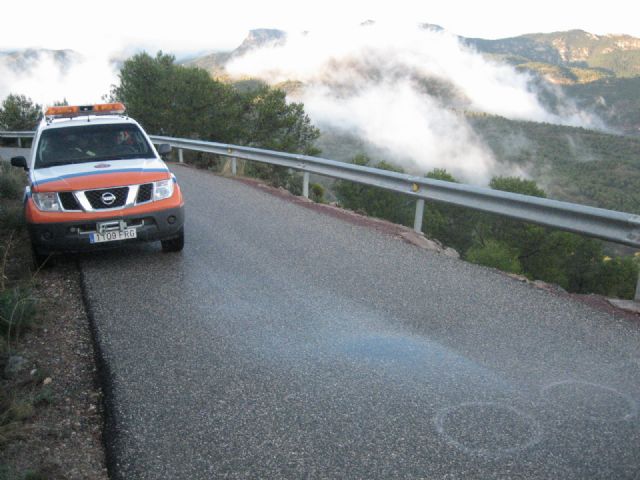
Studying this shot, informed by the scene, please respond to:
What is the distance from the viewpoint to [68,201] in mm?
6617

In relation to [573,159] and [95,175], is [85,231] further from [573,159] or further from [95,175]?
[573,159]

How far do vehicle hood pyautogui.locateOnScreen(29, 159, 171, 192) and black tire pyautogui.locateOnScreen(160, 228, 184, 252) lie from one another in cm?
79

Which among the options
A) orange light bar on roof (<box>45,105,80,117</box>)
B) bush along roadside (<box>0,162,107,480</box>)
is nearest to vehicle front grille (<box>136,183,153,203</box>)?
bush along roadside (<box>0,162,107,480</box>)

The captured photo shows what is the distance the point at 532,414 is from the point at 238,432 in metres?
1.77

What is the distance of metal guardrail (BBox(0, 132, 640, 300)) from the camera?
19.1 ft

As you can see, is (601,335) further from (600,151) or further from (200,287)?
(600,151)

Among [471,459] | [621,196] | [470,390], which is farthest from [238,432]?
[621,196]

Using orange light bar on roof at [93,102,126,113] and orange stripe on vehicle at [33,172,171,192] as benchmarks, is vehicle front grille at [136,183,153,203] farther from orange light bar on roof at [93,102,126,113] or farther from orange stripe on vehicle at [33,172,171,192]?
orange light bar on roof at [93,102,126,113]

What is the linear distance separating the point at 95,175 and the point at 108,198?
1.31 feet

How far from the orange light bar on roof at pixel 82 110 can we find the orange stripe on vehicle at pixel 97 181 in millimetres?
2536

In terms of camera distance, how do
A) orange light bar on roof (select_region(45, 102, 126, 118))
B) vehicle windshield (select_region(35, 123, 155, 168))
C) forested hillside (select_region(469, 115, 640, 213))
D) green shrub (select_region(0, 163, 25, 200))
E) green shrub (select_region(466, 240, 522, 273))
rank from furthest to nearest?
forested hillside (select_region(469, 115, 640, 213)), green shrub (select_region(466, 240, 522, 273)), green shrub (select_region(0, 163, 25, 200)), orange light bar on roof (select_region(45, 102, 126, 118)), vehicle windshield (select_region(35, 123, 155, 168))

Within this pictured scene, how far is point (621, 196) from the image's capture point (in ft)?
344

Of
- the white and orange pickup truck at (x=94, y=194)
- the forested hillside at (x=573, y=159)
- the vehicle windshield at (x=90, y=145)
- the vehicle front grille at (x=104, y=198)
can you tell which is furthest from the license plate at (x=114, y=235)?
the forested hillside at (x=573, y=159)

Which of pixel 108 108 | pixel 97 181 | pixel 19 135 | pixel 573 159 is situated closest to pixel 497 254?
pixel 19 135
